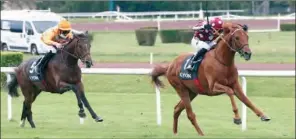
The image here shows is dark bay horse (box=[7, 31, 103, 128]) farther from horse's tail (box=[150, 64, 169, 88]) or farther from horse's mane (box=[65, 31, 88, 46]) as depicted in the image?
horse's tail (box=[150, 64, 169, 88])

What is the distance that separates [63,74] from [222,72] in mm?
2262

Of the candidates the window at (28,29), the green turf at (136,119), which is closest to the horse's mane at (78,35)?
the green turf at (136,119)

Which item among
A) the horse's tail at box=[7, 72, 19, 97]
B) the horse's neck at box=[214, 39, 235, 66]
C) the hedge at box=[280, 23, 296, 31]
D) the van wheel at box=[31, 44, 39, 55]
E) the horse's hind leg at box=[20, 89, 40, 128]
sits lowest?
the van wheel at box=[31, 44, 39, 55]

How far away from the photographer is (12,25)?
2698 cm

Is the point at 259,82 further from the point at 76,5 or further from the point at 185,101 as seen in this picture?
the point at 76,5

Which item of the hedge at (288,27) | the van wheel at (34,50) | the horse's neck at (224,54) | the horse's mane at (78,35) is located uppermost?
the horse's mane at (78,35)

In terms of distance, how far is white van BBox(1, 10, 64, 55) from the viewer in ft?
84.8

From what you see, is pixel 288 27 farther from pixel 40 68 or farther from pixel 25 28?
pixel 40 68

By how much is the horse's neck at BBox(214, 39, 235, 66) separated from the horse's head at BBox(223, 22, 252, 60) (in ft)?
0.51

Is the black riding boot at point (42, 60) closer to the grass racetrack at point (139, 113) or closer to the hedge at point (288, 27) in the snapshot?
the grass racetrack at point (139, 113)

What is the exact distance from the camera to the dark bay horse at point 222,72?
8.34 metres

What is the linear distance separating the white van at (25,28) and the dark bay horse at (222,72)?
16113 mm

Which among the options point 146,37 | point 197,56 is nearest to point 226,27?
point 197,56

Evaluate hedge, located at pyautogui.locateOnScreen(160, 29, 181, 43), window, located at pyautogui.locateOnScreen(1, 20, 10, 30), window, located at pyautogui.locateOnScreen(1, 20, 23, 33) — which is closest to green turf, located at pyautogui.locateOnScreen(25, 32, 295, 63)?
hedge, located at pyautogui.locateOnScreen(160, 29, 181, 43)
